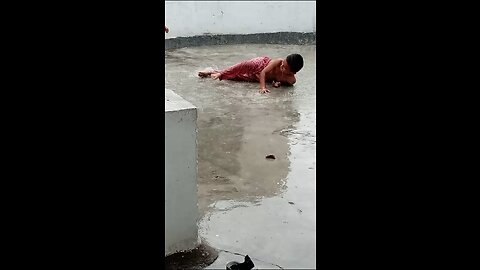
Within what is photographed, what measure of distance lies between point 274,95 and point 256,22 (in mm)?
4225

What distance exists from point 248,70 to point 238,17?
3610mm

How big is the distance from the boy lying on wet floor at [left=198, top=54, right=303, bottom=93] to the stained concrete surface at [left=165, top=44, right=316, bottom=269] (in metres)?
A: 0.11

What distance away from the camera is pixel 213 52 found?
26.7 feet

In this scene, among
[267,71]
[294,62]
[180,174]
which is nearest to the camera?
[180,174]

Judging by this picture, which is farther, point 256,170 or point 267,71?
point 267,71

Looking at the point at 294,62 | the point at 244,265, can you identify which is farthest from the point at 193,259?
the point at 294,62

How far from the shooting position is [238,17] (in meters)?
9.23

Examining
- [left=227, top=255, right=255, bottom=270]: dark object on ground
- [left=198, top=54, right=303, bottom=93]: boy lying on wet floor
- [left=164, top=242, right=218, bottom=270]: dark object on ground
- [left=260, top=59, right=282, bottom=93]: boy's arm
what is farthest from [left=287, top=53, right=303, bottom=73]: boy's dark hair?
[left=227, top=255, right=255, bottom=270]: dark object on ground

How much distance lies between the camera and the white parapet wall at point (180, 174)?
209 centimetres

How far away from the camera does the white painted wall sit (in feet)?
28.6

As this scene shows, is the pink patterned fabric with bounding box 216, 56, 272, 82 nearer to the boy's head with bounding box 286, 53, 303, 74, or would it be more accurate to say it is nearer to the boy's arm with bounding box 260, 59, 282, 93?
the boy's arm with bounding box 260, 59, 282, 93

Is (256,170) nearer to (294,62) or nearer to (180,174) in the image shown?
(180,174)
